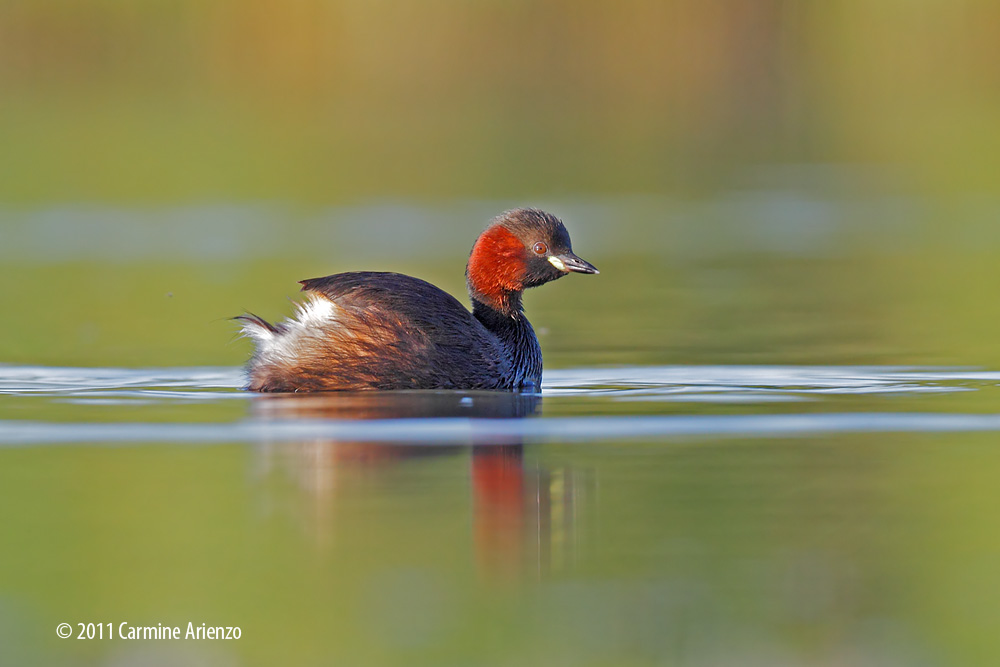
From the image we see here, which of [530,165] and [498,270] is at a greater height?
[530,165]

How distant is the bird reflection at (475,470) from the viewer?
6.25 m

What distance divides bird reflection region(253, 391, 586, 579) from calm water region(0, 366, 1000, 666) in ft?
0.06

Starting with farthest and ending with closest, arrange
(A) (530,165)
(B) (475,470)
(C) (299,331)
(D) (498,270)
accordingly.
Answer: (A) (530,165)
(D) (498,270)
(C) (299,331)
(B) (475,470)

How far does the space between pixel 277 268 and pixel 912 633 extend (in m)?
10.7

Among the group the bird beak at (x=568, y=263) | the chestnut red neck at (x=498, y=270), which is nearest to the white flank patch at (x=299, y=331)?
the chestnut red neck at (x=498, y=270)

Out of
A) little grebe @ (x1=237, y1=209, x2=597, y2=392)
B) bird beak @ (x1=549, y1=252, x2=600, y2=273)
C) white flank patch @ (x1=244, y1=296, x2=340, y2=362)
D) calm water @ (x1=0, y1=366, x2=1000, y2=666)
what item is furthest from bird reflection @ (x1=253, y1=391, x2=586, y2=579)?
bird beak @ (x1=549, y1=252, x2=600, y2=273)

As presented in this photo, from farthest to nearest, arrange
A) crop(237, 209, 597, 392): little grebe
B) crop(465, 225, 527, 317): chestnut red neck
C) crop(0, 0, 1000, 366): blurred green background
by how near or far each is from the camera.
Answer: crop(0, 0, 1000, 366): blurred green background < crop(465, 225, 527, 317): chestnut red neck < crop(237, 209, 597, 392): little grebe

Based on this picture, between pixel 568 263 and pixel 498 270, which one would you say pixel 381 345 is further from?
pixel 568 263

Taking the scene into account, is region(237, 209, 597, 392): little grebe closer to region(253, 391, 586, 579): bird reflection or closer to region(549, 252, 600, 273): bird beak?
region(253, 391, 586, 579): bird reflection

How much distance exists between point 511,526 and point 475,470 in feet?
2.77

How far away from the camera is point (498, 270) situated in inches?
403

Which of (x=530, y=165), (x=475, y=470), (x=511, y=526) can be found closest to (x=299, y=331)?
(x=475, y=470)

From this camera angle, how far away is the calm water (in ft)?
17.7

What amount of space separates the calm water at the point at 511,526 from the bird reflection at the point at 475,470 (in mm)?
19
